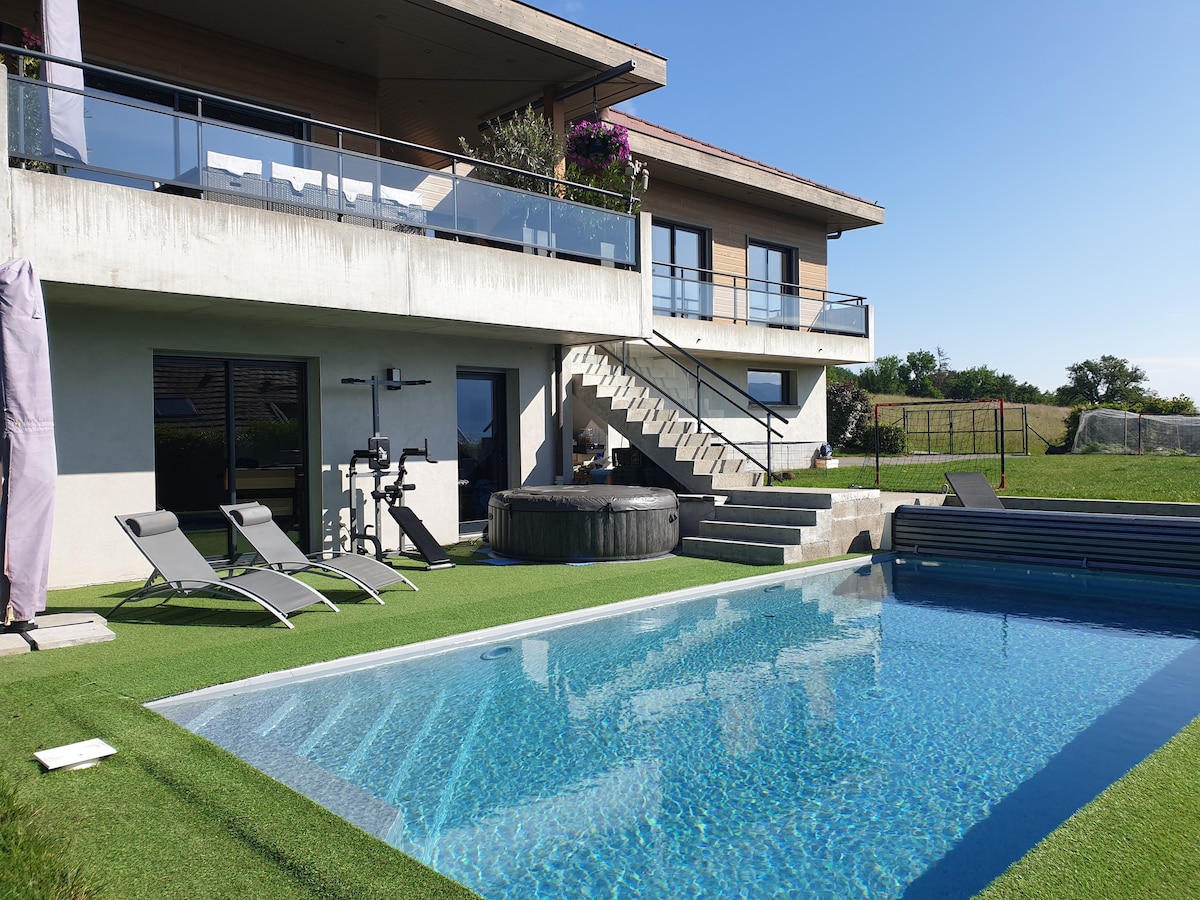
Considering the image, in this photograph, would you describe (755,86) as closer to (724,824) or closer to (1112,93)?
(1112,93)

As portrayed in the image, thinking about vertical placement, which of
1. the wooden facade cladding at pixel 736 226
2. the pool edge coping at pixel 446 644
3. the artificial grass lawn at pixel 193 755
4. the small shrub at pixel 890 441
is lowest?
the pool edge coping at pixel 446 644

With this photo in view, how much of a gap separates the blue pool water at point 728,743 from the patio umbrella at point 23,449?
2239 mm

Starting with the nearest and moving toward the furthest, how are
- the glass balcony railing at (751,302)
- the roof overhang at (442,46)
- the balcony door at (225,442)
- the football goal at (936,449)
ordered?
the balcony door at (225,442) → the roof overhang at (442,46) → the football goal at (936,449) → the glass balcony railing at (751,302)

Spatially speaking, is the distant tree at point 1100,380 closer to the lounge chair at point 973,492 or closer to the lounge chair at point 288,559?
the lounge chair at point 973,492

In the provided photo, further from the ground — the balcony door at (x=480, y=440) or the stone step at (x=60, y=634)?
the balcony door at (x=480, y=440)

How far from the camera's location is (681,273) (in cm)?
1942

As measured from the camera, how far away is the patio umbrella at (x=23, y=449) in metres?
6.52

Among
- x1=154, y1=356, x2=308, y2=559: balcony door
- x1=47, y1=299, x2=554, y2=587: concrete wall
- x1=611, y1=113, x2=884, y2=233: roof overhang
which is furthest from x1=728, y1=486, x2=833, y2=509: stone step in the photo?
x1=611, y1=113, x2=884, y2=233: roof overhang

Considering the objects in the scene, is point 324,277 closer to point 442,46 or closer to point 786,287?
point 442,46

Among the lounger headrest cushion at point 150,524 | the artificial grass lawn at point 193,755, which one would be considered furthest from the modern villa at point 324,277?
the artificial grass lawn at point 193,755

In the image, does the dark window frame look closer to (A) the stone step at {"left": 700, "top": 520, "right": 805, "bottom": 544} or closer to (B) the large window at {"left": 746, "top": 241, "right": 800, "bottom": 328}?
(B) the large window at {"left": 746, "top": 241, "right": 800, "bottom": 328}

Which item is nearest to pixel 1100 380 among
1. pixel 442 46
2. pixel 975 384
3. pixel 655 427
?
pixel 975 384

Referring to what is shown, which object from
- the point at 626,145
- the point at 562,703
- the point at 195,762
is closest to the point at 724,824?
the point at 562,703

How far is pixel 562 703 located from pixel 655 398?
35.1ft
